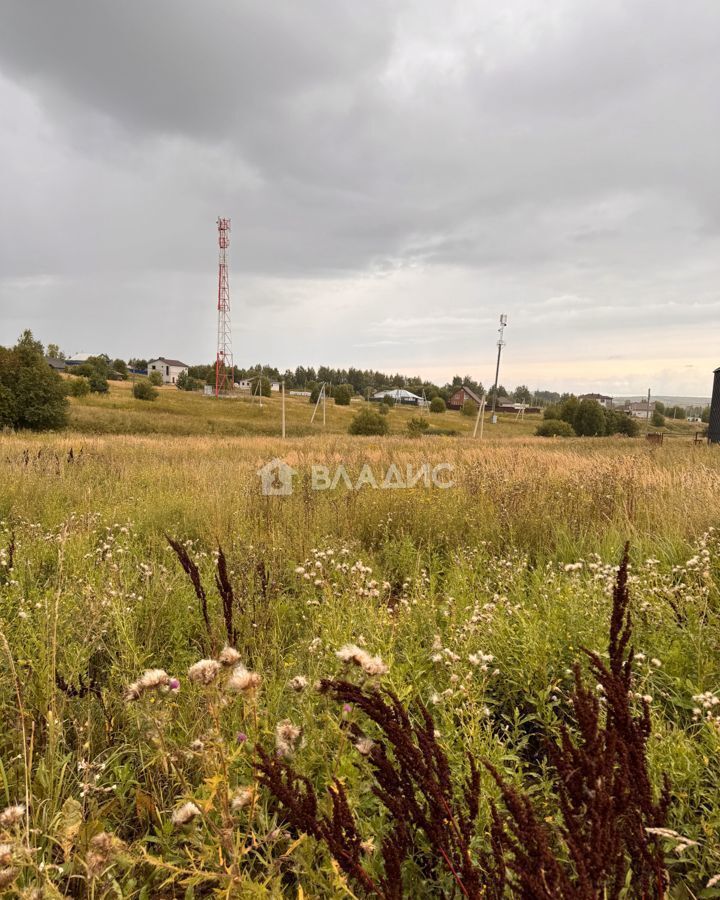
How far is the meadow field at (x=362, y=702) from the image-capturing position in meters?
1.03

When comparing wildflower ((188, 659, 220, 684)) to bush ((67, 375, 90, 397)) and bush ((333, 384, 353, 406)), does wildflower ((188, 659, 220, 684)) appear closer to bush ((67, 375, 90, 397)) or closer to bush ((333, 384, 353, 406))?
bush ((67, 375, 90, 397))

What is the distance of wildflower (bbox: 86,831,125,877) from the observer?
1083 millimetres

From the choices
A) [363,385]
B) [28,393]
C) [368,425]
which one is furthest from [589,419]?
[363,385]

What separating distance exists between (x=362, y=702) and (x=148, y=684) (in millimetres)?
756

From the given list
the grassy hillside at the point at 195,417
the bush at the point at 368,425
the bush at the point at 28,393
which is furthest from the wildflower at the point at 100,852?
the bush at the point at 368,425

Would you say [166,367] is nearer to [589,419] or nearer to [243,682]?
[589,419]

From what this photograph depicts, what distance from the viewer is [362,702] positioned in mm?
1024

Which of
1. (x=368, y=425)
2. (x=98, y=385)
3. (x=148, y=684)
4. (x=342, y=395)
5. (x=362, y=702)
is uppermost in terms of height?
(x=342, y=395)

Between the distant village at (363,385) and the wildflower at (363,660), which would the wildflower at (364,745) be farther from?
the distant village at (363,385)

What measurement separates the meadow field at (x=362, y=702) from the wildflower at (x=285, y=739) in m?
0.01

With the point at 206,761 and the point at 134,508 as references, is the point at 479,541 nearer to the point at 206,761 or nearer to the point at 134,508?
the point at 206,761

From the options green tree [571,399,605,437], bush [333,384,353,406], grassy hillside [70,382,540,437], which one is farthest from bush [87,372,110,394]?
green tree [571,399,605,437]

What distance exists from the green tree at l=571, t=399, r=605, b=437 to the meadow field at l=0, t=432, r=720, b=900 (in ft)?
206

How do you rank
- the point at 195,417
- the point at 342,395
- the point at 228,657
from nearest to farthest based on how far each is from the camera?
1. the point at 228,657
2. the point at 195,417
3. the point at 342,395
